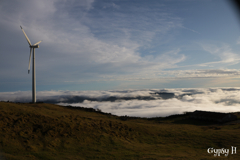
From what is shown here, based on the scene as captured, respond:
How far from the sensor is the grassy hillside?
1299cm

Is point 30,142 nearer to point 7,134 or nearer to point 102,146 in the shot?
point 7,134

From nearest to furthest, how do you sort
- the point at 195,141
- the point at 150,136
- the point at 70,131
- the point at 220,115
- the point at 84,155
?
the point at 84,155 → the point at 70,131 → the point at 195,141 → the point at 150,136 → the point at 220,115

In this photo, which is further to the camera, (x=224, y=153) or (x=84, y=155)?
(x=224, y=153)

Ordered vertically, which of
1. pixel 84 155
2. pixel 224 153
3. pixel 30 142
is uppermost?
pixel 30 142

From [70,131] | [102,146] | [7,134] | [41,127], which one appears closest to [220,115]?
[102,146]

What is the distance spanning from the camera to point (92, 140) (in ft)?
54.5

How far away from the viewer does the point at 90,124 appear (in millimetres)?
20094

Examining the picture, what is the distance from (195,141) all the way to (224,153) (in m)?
3.88

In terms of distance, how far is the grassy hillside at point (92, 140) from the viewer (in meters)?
13.0

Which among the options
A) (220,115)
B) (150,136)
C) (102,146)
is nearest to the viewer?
(102,146)

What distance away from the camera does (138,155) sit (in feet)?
45.2

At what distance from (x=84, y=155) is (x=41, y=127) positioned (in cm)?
621

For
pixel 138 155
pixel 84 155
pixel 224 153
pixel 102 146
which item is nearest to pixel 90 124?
pixel 102 146

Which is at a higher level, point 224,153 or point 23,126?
point 23,126
